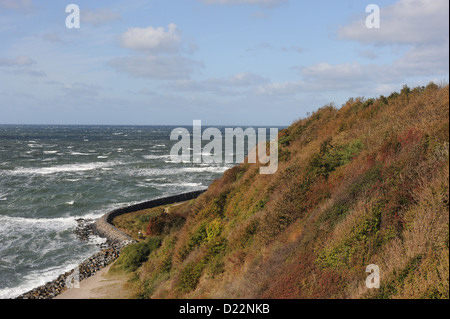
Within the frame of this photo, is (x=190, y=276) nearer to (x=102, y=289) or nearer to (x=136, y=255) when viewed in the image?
(x=102, y=289)

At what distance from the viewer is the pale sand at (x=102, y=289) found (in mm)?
17781

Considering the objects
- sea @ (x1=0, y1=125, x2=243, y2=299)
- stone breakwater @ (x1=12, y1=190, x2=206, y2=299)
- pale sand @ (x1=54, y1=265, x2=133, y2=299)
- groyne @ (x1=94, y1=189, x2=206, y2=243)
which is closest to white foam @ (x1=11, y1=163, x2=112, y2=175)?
sea @ (x1=0, y1=125, x2=243, y2=299)

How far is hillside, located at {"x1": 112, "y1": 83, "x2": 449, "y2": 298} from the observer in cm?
909

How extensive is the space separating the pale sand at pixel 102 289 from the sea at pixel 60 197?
3.44 m

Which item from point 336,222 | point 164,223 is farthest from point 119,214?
point 336,222

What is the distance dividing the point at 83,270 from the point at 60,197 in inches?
1042

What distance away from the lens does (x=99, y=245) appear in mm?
28312

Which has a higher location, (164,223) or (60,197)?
(164,223)

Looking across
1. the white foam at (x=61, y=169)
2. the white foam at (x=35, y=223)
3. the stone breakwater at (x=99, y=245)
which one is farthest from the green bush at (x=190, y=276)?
the white foam at (x=61, y=169)

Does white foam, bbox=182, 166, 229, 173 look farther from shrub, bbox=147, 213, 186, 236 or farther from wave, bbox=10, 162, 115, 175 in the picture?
shrub, bbox=147, 213, 186, 236

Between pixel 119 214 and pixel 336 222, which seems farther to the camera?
pixel 119 214

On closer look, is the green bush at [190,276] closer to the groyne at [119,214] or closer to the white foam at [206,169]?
the groyne at [119,214]
